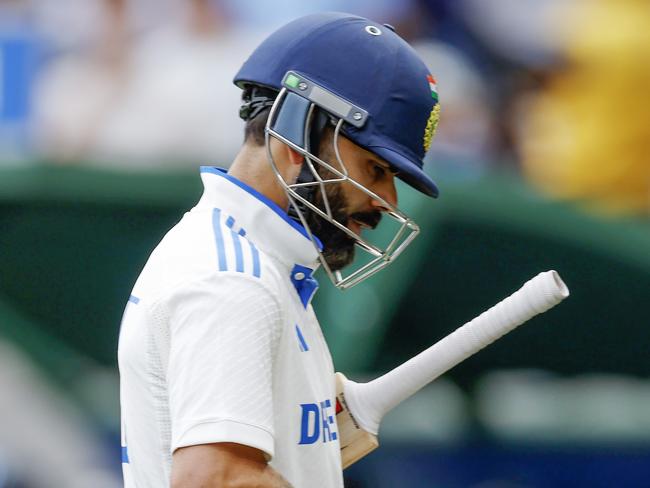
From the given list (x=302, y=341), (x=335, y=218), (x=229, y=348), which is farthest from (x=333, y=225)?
(x=229, y=348)

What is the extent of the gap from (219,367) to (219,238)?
11.2 inches

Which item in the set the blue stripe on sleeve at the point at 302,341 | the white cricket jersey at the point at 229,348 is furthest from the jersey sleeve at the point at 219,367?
the blue stripe on sleeve at the point at 302,341

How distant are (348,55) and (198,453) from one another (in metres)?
0.84

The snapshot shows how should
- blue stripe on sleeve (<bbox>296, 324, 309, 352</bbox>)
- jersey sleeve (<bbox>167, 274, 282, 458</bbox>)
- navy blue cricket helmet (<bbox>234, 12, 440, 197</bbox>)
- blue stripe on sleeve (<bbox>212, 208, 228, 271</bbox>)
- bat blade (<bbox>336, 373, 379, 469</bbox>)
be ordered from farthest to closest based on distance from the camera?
bat blade (<bbox>336, 373, 379, 469</bbox>) < navy blue cricket helmet (<bbox>234, 12, 440, 197</bbox>) < blue stripe on sleeve (<bbox>296, 324, 309, 352</bbox>) < blue stripe on sleeve (<bbox>212, 208, 228, 271</bbox>) < jersey sleeve (<bbox>167, 274, 282, 458</bbox>)

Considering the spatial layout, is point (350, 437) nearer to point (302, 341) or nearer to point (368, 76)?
point (302, 341)

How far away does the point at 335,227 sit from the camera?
260cm

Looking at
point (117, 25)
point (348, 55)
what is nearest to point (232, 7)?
point (117, 25)

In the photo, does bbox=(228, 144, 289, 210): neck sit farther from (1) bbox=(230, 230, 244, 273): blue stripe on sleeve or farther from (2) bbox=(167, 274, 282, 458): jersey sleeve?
(2) bbox=(167, 274, 282, 458): jersey sleeve

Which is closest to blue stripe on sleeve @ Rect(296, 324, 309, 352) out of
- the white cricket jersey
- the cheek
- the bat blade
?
the white cricket jersey

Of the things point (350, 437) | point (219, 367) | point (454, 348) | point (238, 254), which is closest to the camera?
point (219, 367)

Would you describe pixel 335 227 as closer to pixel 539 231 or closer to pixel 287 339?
pixel 287 339

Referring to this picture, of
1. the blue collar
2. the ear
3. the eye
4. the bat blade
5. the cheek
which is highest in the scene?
the ear

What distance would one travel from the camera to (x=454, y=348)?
8.95 feet

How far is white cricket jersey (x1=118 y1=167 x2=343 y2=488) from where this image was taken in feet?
7.19
